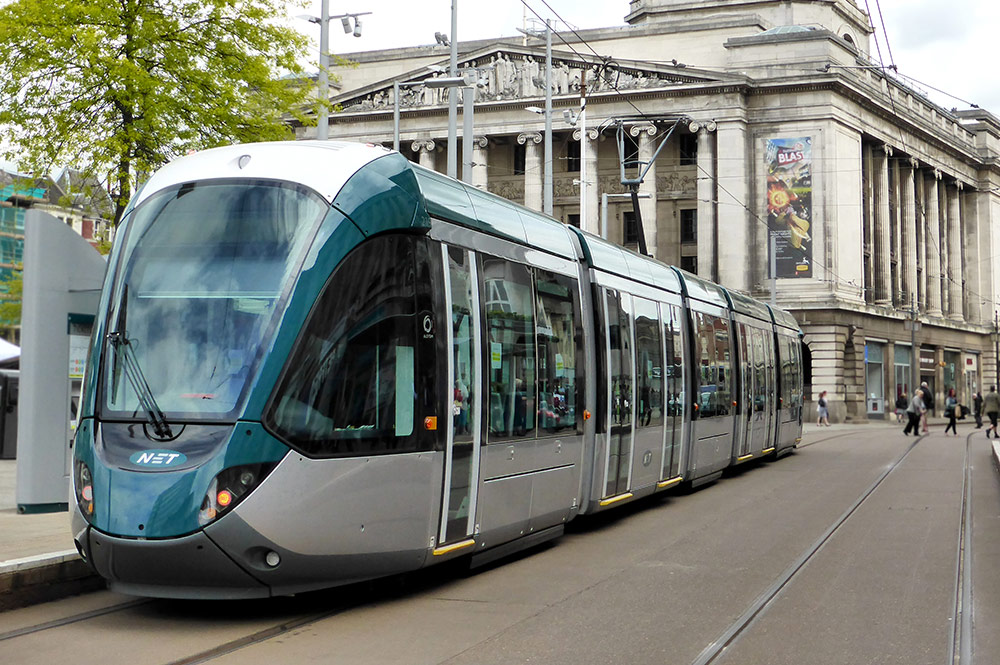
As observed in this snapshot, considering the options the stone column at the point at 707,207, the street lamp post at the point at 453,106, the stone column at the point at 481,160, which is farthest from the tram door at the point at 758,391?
the stone column at the point at 481,160

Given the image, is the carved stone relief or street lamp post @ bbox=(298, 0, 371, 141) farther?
the carved stone relief

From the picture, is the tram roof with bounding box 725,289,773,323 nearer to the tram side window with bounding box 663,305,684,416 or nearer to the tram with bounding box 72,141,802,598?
the tram side window with bounding box 663,305,684,416

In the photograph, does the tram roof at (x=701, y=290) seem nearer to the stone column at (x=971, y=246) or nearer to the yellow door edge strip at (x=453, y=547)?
the yellow door edge strip at (x=453, y=547)

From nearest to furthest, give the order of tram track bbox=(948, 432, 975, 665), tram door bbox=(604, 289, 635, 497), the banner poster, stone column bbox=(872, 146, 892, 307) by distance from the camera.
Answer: tram track bbox=(948, 432, 975, 665) → tram door bbox=(604, 289, 635, 497) → the banner poster → stone column bbox=(872, 146, 892, 307)

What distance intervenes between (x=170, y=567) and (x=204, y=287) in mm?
1742

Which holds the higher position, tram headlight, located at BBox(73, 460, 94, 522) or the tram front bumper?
tram headlight, located at BBox(73, 460, 94, 522)

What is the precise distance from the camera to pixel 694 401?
16.4 meters

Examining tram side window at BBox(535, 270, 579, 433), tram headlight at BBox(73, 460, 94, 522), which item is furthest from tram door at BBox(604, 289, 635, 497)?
tram headlight at BBox(73, 460, 94, 522)

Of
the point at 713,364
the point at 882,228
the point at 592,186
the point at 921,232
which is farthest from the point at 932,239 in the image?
the point at 713,364

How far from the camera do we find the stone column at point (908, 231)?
7056 cm

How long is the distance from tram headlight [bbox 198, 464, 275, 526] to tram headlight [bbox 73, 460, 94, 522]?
810 mm

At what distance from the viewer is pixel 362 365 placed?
311 inches

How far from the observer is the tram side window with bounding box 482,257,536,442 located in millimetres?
9484

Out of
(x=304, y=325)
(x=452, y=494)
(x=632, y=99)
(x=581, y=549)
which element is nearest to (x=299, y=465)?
(x=304, y=325)
